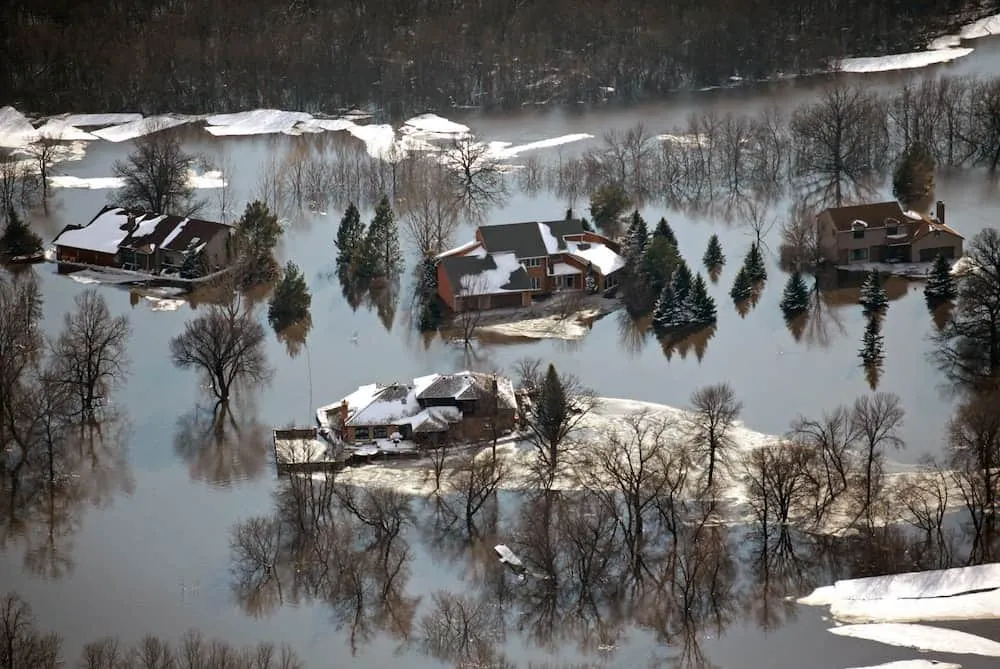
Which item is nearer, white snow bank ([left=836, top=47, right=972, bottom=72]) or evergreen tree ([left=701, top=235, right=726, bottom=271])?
evergreen tree ([left=701, top=235, right=726, bottom=271])

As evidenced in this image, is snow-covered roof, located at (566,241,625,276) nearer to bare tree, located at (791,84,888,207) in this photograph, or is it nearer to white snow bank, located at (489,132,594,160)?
bare tree, located at (791,84,888,207)

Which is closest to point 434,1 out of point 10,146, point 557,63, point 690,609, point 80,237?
point 557,63

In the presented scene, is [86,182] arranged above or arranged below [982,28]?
below

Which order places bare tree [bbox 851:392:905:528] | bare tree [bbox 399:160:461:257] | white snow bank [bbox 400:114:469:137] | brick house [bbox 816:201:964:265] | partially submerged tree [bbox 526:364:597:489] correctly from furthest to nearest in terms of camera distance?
white snow bank [bbox 400:114:469:137], bare tree [bbox 399:160:461:257], brick house [bbox 816:201:964:265], partially submerged tree [bbox 526:364:597:489], bare tree [bbox 851:392:905:528]

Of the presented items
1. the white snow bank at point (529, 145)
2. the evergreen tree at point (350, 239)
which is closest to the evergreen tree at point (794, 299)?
the evergreen tree at point (350, 239)

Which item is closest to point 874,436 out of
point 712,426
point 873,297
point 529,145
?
point 712,426

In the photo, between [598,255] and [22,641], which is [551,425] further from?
[598,255]

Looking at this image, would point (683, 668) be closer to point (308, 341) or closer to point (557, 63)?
point (308, 341)

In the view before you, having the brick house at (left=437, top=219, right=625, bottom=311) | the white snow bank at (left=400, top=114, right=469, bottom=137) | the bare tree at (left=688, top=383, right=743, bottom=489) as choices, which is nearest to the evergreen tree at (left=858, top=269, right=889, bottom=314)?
the brick house at (left=437, top=219, right=625, bottom=311)
